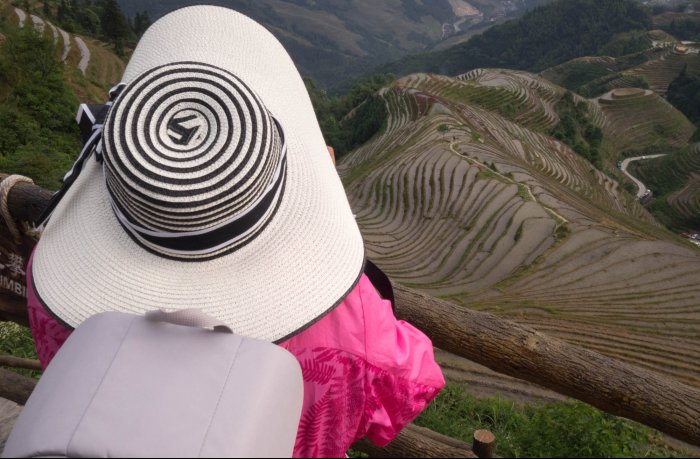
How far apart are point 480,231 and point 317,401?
19.4 meters

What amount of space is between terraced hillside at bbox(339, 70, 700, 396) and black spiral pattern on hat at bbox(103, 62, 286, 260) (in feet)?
21.8

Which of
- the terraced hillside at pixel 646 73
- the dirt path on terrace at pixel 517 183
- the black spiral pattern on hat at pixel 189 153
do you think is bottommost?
the terraced hillside at pixel 646 73

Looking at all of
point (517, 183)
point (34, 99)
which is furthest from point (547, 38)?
point (34, 99)

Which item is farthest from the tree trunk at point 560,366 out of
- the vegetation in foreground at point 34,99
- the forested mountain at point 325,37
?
the forested mountain at point 325,37

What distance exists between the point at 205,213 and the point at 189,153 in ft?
0.42

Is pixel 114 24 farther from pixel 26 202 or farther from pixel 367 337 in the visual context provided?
pixel 367 337

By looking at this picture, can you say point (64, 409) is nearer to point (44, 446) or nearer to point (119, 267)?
point (44, 446)

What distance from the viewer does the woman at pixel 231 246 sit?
1009 mm

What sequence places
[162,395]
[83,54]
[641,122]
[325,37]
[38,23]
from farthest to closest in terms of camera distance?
1. [325,37]
2. [641,122]
3. [38,23]
4. [83,54]
5. [162,395]

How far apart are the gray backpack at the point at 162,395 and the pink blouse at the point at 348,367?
0.97ft

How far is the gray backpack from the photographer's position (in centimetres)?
73

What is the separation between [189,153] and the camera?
1000 mm

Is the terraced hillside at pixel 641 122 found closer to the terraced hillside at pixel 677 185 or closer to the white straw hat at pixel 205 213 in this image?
the terraced hillside at pixel 677 185

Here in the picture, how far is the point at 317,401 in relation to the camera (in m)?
1.16
